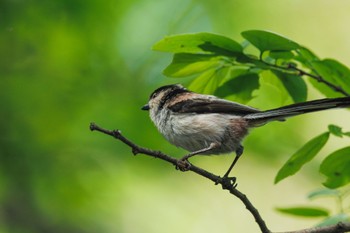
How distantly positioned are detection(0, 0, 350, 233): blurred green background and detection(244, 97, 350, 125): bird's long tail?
100 inches

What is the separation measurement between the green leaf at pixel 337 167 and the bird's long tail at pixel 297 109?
0.87 ft

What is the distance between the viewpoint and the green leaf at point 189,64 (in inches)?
139

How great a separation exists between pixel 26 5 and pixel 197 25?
7.08 feet

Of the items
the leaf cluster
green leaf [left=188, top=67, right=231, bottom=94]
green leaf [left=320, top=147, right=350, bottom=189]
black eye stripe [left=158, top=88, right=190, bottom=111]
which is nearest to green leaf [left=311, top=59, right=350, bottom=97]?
the leaf cluster

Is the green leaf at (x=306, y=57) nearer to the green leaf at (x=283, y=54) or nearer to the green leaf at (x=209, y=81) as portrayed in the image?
the green leaf at (x=283, y=54)

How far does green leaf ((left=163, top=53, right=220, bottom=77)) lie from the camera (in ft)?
11.6

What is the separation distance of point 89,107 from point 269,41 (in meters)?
4.54

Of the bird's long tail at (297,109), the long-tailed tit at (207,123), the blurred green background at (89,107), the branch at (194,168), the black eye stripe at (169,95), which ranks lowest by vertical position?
the branch at (194,168)


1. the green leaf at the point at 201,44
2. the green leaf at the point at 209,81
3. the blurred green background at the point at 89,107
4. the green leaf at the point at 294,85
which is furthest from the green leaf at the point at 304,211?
the blurred green background at the point at 89,107

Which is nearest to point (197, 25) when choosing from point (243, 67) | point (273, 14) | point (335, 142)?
point (273, 14)

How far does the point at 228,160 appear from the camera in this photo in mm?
8438

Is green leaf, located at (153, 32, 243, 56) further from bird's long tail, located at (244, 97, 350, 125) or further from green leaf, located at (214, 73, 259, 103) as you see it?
bird's long tail, located at (244, 97, 350, 125)

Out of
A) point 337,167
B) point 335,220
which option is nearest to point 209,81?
point 337,167

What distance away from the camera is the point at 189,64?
141 inches
